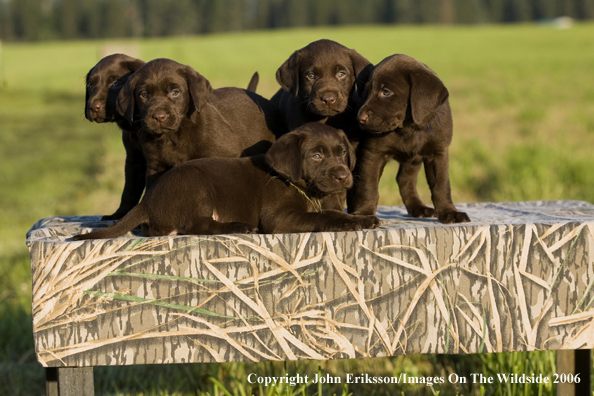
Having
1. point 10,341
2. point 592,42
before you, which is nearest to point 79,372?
point 10,341

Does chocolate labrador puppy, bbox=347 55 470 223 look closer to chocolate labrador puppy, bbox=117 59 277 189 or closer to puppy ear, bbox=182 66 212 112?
chocolate labrador puppy, bbox=117 59 277 189

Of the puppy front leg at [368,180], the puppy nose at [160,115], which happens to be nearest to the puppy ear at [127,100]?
the puppy nose at [160,115]

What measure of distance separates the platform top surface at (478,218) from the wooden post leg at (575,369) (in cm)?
74

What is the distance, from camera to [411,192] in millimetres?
4184

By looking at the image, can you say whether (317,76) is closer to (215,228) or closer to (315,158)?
(315,158)

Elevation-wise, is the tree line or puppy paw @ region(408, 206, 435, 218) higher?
the tree line

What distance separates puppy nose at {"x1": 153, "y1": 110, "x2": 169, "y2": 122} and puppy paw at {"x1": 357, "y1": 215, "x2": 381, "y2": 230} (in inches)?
40.7

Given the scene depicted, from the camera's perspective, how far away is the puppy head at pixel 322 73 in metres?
3.62

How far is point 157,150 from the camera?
3.53m

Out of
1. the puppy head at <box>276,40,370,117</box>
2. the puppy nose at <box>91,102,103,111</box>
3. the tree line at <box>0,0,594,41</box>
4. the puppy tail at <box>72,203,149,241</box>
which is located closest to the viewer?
the puppy tail at <box>72,203,149,241</box>

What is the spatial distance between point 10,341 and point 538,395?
397cm

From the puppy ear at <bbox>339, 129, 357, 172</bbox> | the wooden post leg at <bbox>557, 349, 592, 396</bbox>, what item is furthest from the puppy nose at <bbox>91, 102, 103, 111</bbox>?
the wooden post leg at <bbox>557, 349, 592, 396</bbox>

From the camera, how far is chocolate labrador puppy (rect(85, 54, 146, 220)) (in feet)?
11.6

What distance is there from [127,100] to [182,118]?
0.28 metres
